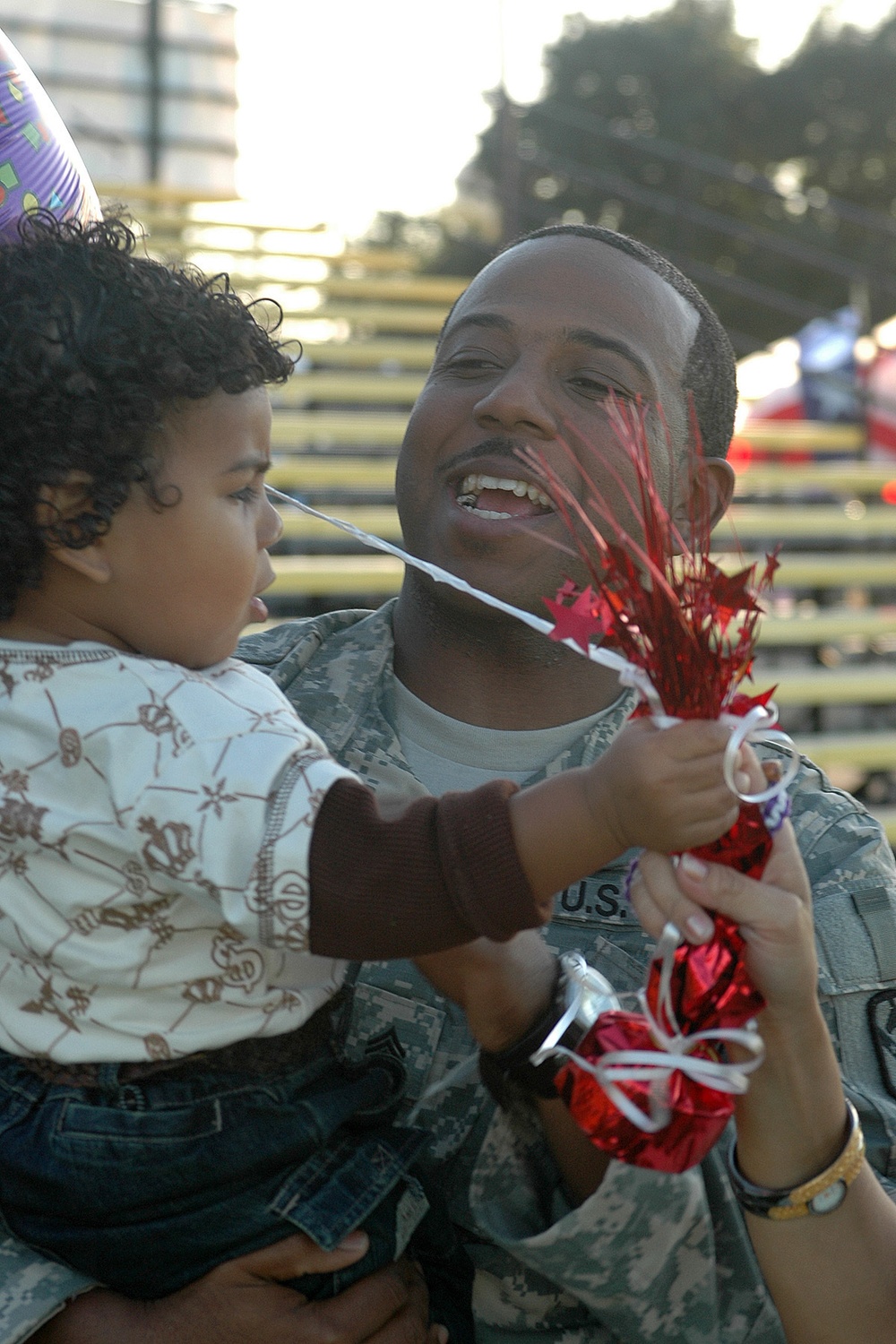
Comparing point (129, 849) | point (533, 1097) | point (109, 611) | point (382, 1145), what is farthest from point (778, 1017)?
point (109, 611)

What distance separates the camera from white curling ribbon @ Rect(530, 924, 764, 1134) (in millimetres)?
1105

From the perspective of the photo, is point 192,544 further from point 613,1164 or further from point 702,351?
point 702,351

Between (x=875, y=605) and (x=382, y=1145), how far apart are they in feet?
24.0

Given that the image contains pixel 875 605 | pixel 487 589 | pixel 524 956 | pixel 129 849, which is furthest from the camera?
pixel 875 605

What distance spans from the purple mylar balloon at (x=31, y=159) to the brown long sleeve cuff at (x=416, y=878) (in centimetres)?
74

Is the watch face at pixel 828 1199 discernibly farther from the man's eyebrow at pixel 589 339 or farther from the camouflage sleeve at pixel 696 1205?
the man's eyebrow at pixel 589 339

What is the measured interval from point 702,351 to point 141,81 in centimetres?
883

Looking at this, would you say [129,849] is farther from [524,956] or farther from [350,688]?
[350,688]

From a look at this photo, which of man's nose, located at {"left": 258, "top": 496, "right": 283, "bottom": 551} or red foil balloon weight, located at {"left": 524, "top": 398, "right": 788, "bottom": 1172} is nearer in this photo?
red foil balloon weight, located at {"left": 524, "top": 398, "right": 788, "bottom": 1172}

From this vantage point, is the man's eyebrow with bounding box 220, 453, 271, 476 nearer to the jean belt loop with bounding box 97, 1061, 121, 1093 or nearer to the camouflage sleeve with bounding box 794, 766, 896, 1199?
the jean belt loop with bounding box 97, 1061, 121, 1093

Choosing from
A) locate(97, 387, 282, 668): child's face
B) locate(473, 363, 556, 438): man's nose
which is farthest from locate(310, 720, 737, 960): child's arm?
locate(473, 363, 556, 438): man's nose

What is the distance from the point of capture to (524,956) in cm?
133

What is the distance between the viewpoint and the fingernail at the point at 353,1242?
4.46 ft

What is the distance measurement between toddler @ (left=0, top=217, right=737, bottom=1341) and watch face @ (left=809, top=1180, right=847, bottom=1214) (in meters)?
0.40
